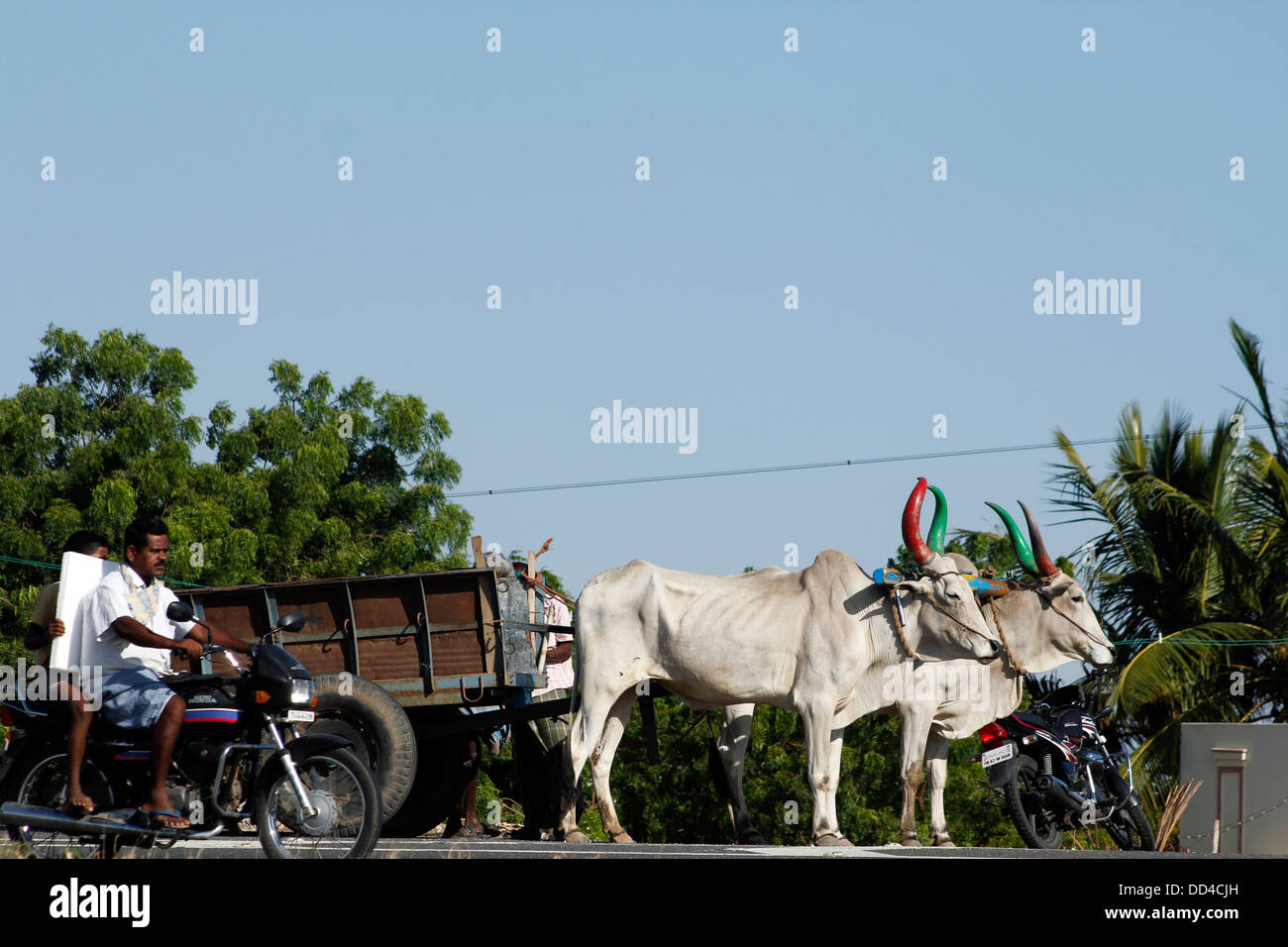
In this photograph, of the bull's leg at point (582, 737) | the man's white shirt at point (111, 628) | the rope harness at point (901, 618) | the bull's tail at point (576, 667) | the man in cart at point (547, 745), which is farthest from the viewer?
the man in cart at point (547, 745)

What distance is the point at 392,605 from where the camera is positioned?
43.4ft

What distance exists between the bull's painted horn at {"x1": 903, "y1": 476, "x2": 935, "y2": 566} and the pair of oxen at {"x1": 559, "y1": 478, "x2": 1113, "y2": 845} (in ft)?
0.04

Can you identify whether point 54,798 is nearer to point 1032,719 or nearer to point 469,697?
point 469,697

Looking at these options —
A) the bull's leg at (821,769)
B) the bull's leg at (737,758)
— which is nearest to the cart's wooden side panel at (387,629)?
the bull's leg at (737,758)

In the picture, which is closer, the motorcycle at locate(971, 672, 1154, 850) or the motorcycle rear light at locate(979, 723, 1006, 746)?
the motorcycle at locate(971, 672, 1154, 850)

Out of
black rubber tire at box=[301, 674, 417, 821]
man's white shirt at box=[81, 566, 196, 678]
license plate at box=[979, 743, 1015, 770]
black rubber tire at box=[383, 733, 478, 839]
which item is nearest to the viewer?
man's white shirt at box=[81, 566, 196, 678]

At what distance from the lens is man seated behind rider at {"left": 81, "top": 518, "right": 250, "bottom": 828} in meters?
8.05

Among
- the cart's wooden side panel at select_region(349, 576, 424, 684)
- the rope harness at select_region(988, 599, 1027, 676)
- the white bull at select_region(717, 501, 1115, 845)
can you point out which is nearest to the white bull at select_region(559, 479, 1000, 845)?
the white bull at select_region(717, 501, 1115, 845)

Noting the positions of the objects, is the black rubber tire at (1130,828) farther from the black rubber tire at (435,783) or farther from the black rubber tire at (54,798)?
the black rubber tire at (54,798)

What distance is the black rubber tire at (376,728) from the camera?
10.9 meters

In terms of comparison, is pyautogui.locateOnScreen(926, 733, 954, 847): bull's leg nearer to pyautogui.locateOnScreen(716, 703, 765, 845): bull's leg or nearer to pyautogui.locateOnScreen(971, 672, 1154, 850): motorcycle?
pyautogui.locateOnScreen(971, 672, 1154, 850): motorcycle

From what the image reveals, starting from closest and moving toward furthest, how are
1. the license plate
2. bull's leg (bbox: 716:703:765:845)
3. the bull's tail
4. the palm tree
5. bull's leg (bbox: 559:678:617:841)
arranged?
the license plate → bull's leg (bbox: 559:678:617:841) → the bull's tail → bull's leg (bbox: 716:703:765:845) → the palm tree

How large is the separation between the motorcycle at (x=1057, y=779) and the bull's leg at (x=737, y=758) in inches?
81.6
